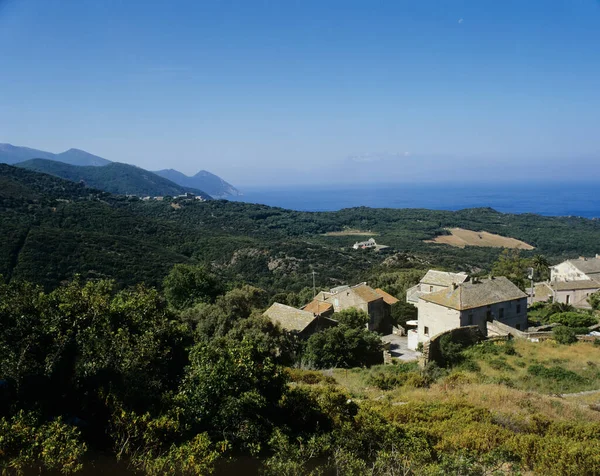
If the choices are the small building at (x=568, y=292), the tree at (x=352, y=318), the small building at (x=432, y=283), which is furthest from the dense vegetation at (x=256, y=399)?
the small building at (x=568, y=292)

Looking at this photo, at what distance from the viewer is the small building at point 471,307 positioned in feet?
81.2

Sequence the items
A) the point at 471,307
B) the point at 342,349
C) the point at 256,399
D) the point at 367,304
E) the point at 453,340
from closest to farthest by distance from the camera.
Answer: the point at 256,399
the point at 342,349
the point at 453,340
the point at 471,307
the point at 367,304

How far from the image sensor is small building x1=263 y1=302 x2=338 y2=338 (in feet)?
77.7

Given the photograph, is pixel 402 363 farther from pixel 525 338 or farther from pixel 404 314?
pixel 404 314

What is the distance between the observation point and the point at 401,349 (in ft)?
85.1

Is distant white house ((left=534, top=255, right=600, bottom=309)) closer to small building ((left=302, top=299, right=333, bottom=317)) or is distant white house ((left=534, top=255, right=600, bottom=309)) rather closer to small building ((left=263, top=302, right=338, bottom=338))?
small building ((left=302, top=299, right=333, bottom=317))

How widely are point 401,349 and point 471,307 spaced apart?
4756mm

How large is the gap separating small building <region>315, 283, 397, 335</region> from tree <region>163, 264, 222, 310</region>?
9.94 meters

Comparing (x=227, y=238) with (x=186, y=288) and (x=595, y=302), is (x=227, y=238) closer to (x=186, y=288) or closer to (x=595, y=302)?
(x=186, y=288)

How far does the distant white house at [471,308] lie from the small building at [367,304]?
200 inches

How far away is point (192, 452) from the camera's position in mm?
7020

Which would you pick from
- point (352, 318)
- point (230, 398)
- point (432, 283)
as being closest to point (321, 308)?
point (352, 318)

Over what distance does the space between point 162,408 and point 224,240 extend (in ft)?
241

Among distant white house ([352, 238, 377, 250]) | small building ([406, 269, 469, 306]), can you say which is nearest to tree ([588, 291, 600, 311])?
small building ([406, 269, 469, 306])
